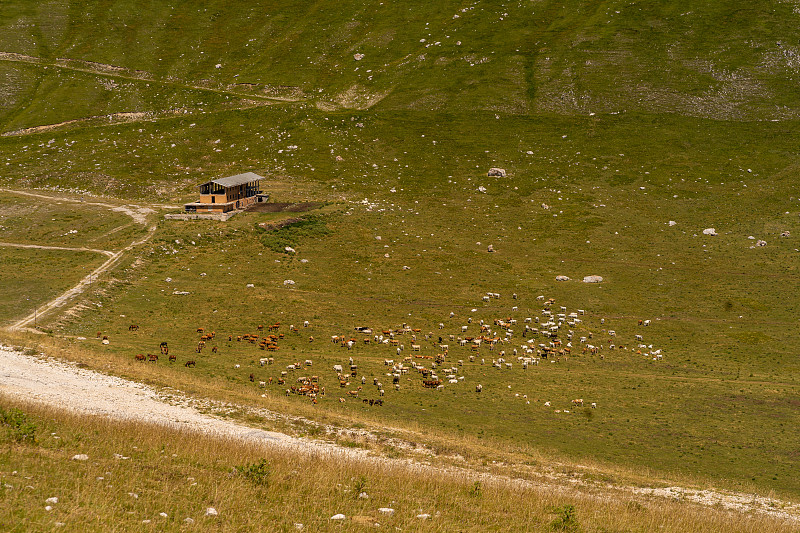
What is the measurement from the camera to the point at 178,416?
34562 mm

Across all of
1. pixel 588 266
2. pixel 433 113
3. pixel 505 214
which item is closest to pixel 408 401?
pixel 588 266

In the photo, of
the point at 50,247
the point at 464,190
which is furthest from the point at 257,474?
the point at 464,190

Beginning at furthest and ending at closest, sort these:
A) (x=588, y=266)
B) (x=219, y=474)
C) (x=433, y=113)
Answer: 1. (x=433, y=113)
2. (x=588, y=266)
3. (x=219, y=474)

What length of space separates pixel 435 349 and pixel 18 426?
3920 cm

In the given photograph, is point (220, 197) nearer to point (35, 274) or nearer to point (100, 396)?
point (35, 274)

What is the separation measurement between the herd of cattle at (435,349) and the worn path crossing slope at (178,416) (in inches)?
377

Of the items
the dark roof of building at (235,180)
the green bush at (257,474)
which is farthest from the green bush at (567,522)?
the dark roof of building at (235,180)

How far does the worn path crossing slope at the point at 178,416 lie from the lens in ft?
98.9

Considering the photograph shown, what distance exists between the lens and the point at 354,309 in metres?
66.6

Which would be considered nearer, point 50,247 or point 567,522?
point 567,522

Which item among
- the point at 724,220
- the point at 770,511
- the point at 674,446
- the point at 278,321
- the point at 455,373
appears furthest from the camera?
the point at 724,220

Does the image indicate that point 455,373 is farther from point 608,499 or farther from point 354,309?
point 608,499

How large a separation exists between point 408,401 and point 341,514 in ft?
87.8

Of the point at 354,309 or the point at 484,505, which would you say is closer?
the point at 484,505
